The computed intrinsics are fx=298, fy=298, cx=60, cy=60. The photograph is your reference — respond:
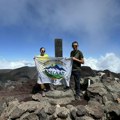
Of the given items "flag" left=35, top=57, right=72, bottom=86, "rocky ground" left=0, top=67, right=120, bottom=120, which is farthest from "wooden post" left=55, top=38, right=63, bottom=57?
"rocky ground" left=0, top=67, right=120, bottom=120

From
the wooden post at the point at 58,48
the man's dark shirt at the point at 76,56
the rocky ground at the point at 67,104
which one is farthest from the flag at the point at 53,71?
the man's dark shirt at the point at 76,56

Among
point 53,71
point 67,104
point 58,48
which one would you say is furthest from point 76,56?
point 67,104

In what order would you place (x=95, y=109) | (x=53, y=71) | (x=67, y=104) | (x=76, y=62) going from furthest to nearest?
(x=53, y=71) < (x=76, y=62) < (x=67, y=104) < (x=95, y=109)

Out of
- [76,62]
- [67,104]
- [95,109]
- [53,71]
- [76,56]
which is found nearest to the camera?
[95,109]

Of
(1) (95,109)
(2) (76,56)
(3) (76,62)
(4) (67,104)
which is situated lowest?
(1) (95,109)

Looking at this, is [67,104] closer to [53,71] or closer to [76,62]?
[76,62]

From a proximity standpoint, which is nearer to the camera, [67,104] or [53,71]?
[67,104]

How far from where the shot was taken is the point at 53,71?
15.7 m

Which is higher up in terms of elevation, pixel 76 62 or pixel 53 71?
pixel 76 62

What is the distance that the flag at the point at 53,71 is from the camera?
15.6 meters

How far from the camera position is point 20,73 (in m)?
34.8

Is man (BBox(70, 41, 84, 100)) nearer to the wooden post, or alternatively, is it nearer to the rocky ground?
the rocky ground

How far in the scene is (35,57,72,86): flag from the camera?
51.3 ft

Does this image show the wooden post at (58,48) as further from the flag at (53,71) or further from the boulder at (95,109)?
the boulder at (95,109)
